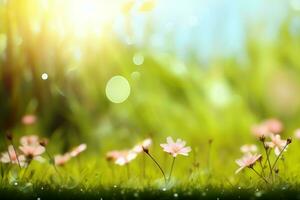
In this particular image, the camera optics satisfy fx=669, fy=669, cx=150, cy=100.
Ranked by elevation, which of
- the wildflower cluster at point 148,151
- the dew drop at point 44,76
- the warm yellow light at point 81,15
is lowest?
the wildflower cluster at point 148,151

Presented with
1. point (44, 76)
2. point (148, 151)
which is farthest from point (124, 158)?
point (44, 76)

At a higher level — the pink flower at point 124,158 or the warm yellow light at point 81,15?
the warm yellow light at point 81,15

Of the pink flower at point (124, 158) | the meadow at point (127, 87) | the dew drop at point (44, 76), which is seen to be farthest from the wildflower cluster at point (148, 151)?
the dew drop at point (44, 76)

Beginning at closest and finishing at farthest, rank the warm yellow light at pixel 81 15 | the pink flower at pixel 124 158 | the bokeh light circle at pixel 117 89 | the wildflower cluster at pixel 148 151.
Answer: the wildflower cluster at pixel 148 151 < the pink flower at pixel 124 158 < the warm yellow light at pixel 81 15 < the bokeh light circle at pixel 117 89

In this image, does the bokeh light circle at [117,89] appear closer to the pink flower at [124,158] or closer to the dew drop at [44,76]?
the dew drop at [44,76]

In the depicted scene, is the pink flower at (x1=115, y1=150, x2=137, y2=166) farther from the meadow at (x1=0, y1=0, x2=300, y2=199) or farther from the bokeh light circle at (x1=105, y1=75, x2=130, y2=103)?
the bokeh light circle at (x1=105, y1=75, x2=130, y2=103)

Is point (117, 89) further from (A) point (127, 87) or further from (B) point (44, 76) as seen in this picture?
(B) point (44, 76)

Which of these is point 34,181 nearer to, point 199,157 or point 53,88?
point 199,157

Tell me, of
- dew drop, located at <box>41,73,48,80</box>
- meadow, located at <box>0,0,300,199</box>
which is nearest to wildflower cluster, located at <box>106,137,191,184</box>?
meadow, located at <box>0,0,300,199</box>

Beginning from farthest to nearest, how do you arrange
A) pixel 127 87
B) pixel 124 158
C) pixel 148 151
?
pixel 127 87 → pixel 124 158 → pixel 148 151
